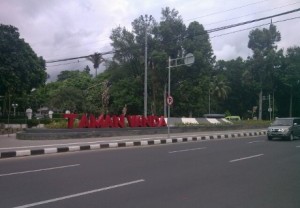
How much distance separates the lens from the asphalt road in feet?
22.3

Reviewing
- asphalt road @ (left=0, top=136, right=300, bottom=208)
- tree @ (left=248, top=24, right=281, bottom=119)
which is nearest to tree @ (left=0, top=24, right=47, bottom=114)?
asphalt road @ (left=0, top=136, right=300, bottom=208)

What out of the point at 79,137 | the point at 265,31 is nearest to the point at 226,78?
the point at 265,31

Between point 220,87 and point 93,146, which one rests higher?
point 220,87

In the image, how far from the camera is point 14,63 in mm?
34812

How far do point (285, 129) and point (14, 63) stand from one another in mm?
25382

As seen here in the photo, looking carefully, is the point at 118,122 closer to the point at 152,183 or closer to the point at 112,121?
the point at 112,121

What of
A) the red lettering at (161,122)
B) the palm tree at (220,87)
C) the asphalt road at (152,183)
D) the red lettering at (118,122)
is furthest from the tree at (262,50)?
the asphalt road at (152,183)

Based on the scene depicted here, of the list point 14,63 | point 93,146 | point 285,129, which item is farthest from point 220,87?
point 93,146

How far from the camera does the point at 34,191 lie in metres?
7.55

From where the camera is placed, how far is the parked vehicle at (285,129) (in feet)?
76.9

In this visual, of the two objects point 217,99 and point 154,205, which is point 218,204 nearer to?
point 154,205

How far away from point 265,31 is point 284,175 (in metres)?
50.4

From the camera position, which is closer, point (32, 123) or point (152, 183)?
point (152, 183)

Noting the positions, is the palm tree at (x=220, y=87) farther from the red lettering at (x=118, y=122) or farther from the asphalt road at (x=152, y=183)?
the asphalt road at (x=152, y=183)
